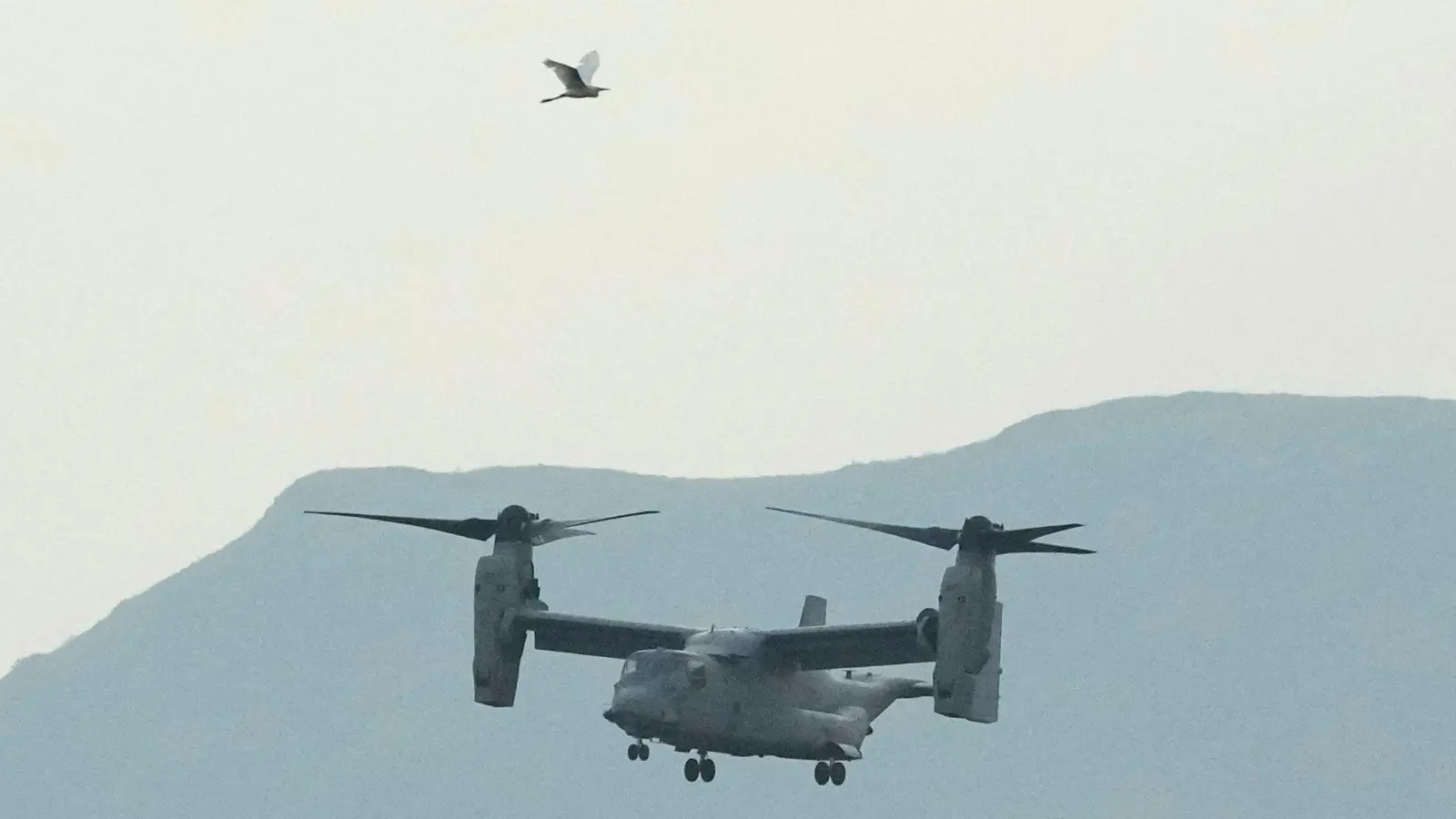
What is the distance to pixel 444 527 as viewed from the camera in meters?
92.0

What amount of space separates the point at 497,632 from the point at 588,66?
34077 mm

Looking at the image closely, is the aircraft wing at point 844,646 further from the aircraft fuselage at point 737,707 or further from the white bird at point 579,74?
the white bird at point 579,74

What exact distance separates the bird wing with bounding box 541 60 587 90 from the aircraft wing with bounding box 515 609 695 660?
3398cm

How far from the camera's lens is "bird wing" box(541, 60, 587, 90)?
6425cm

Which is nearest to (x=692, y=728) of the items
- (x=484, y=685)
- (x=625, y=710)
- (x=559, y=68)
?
(x=625, y=710)

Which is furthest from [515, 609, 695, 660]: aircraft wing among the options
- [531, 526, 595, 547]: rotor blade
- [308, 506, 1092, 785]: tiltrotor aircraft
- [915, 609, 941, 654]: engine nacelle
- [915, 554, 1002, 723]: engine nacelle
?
[915, 554, 1002, 723]: engine nacelle

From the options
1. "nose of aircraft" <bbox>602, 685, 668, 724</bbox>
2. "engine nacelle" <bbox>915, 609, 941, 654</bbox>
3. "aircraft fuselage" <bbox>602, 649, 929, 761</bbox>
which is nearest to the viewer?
"engine nacelle" <bbox>915, 609, 941, 654</bbox>

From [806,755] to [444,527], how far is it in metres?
15.9

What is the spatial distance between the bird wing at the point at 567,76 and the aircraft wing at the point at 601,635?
33975mm

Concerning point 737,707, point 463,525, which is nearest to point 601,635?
point 463,525

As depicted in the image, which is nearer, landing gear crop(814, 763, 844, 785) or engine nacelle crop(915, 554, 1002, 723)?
engine nacelle crop(915, 554, 1002, 723)

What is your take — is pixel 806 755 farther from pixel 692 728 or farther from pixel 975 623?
pixel 975 623

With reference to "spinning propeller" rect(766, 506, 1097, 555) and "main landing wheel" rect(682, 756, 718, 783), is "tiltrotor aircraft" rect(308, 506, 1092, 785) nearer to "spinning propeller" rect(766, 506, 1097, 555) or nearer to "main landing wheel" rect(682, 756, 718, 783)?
"main landing wheel" rect(682, 756, 718, 783)

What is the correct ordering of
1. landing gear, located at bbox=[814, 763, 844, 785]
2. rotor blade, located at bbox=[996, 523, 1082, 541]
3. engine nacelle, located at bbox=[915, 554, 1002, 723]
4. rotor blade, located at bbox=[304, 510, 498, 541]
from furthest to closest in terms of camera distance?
landing gear, located at bbox=[814, 763, 844, 785]
rotor blade, located at bbox=[304, 510, 498, 541]
engine nacelle, located at bbox=[915, 554, 1002, 723]
rotor blade, located at bbox=[996, 523, 1082, 541]
